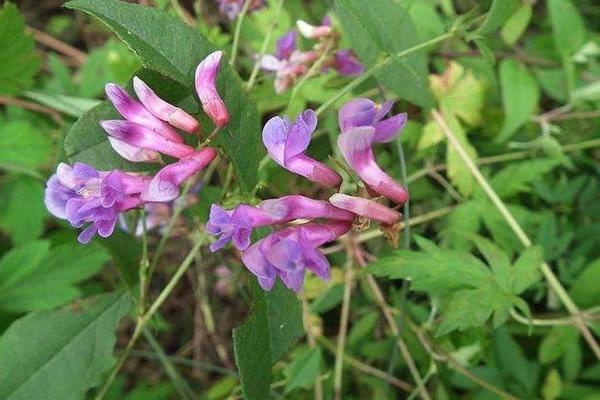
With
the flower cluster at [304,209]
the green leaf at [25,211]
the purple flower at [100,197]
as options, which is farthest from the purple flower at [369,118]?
the green leaf at [25,211]

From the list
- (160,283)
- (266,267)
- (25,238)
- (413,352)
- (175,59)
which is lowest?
(160,283)

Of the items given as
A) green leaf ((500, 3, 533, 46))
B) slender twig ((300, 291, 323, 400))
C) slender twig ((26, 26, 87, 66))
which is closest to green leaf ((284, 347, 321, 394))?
slender twig ((300, 291, 323, 400))

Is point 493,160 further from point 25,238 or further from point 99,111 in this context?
point 25,238

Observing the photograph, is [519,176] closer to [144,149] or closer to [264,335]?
[264,335]

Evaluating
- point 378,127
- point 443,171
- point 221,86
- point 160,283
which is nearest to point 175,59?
point 221,86

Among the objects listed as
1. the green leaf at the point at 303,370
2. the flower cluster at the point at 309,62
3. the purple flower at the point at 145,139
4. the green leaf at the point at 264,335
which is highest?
the purple flower at the point at 145,139

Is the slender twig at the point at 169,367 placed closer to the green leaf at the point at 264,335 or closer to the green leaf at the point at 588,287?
the green leaf at the point at 264,335
